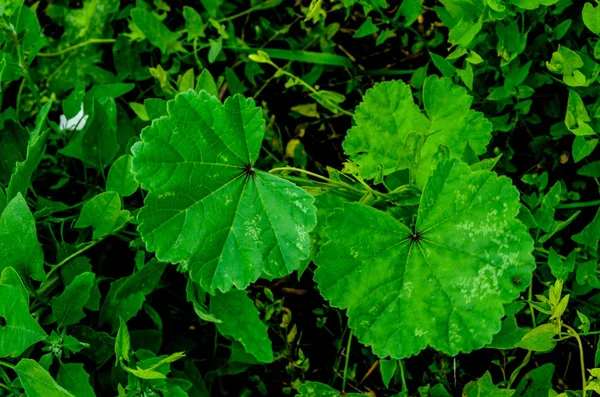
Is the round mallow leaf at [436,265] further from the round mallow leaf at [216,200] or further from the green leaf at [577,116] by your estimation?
the green leaf at [577,116]

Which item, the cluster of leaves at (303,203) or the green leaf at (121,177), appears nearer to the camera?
the cluster of leaves at (303,203)

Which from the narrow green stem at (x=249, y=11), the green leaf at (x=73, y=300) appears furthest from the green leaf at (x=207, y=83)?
the green leaf at (x=73, y=300)

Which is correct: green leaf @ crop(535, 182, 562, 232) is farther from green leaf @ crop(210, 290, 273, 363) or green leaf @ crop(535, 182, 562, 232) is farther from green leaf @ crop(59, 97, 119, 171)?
green leaf @ crop(59, 97, 119, 171)

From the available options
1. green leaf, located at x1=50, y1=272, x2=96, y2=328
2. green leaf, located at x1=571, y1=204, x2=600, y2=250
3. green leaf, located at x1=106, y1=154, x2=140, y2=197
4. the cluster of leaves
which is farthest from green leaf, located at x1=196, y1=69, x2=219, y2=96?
green leaf, located at x1=571, y1=204, x2=600, y2=250

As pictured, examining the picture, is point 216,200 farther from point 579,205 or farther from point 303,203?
point 579,205

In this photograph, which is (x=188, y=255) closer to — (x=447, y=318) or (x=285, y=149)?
(x=447, y=318)

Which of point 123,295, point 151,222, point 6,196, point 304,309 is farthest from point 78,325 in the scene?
point 304,309

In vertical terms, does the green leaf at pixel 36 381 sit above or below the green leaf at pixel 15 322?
below
